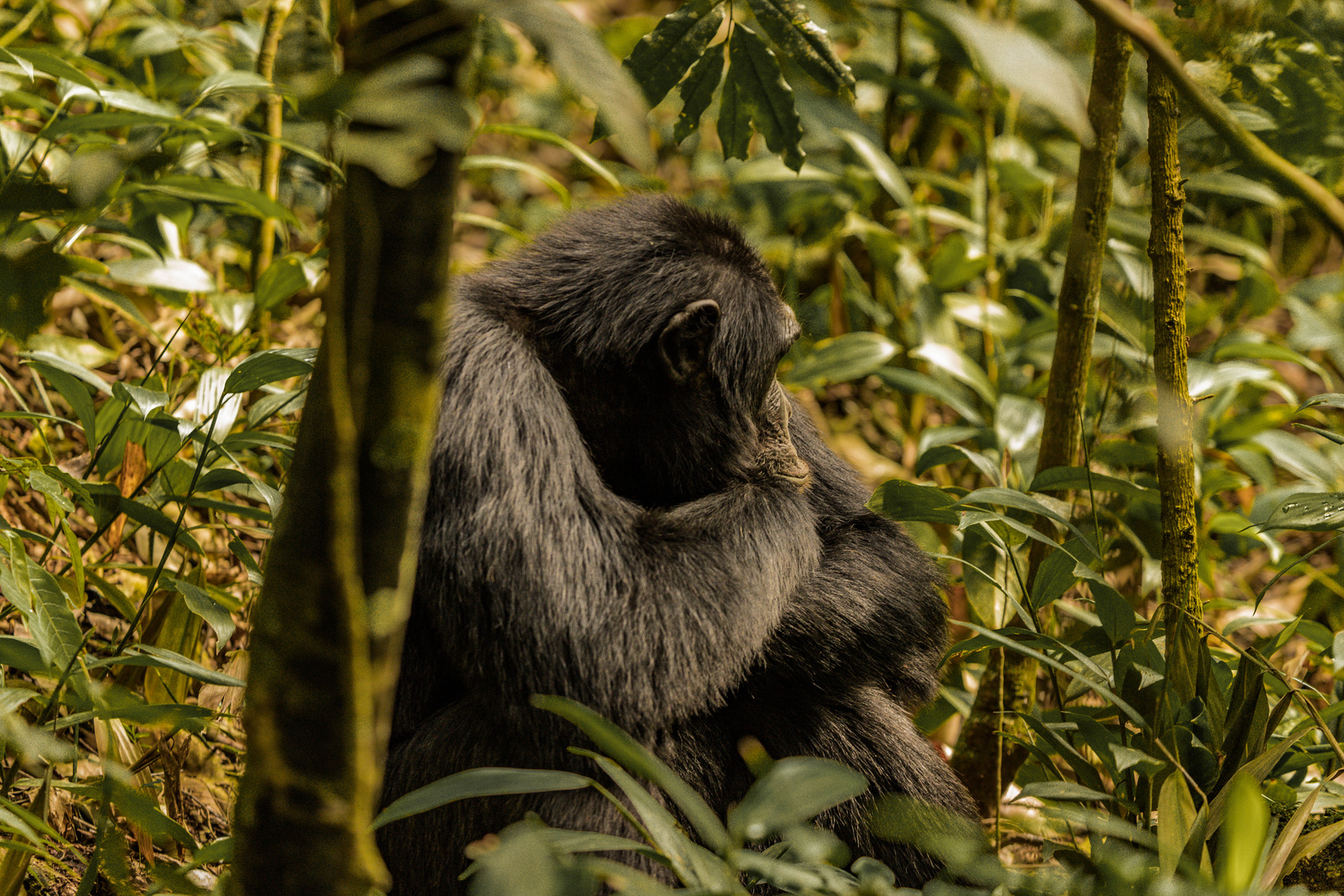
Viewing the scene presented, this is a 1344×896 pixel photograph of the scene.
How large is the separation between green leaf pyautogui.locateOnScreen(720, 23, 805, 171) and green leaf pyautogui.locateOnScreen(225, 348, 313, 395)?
3.30 ft

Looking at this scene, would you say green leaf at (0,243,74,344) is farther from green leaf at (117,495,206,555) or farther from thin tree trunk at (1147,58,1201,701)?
thin tree trunk at (1147,58,1201,701)

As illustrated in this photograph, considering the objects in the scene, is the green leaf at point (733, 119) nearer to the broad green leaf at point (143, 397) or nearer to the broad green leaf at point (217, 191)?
the broad green leaf at point (217, 191)

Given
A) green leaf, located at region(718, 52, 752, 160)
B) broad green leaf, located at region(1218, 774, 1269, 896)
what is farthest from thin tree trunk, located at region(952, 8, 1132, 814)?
broad green leaf, located at region(1218, 774, 1269, 896)

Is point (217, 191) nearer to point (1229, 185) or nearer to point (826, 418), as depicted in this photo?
point (826, 418)

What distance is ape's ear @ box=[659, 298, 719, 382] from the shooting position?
2176 millimetres

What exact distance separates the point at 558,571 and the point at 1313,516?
132 cm

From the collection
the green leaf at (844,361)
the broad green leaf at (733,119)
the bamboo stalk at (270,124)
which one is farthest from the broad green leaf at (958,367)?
the bamboo stalk at (270,124)

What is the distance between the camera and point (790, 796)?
1.03 metres

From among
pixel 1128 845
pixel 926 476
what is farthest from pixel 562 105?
pixel 1128 845

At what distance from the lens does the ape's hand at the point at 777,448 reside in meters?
2.32

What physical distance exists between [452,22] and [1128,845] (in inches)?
65.4

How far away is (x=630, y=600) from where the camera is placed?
6.12ft

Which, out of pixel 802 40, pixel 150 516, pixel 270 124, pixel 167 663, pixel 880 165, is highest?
pixel 880 165

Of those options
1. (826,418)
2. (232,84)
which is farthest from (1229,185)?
(232,84)
